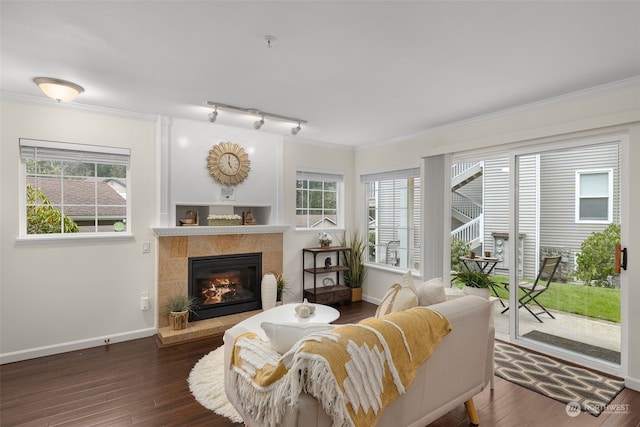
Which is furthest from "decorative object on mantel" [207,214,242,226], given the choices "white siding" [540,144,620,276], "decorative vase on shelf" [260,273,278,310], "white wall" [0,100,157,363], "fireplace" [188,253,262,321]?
"white siding" [540,144,620,276]

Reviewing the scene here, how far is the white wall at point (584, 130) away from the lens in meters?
2.69

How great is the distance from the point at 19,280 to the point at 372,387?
358 cm

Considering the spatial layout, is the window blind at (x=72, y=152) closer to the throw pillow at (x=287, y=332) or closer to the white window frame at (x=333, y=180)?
the white window frame at (x=333, y=180)

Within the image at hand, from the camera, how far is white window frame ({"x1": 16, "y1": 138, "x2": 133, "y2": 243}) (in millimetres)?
3211

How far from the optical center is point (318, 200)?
535 centimetres

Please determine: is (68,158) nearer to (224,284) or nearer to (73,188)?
(73,188)

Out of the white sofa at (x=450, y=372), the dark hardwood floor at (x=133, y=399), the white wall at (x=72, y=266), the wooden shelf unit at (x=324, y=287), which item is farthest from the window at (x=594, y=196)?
the white wall at (x=72, y=266)

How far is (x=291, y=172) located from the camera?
4941mm

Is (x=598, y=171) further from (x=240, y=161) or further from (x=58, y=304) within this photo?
(x=58, y=304)

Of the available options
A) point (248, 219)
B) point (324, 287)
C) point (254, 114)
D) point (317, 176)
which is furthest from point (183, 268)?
point (317, 176)

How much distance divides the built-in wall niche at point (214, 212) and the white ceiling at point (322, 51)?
Result: 135 cm

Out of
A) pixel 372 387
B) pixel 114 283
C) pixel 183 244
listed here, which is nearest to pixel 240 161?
pixel 183 244

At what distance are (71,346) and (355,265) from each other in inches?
147

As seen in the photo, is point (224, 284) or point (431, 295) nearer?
point (431, 295)
